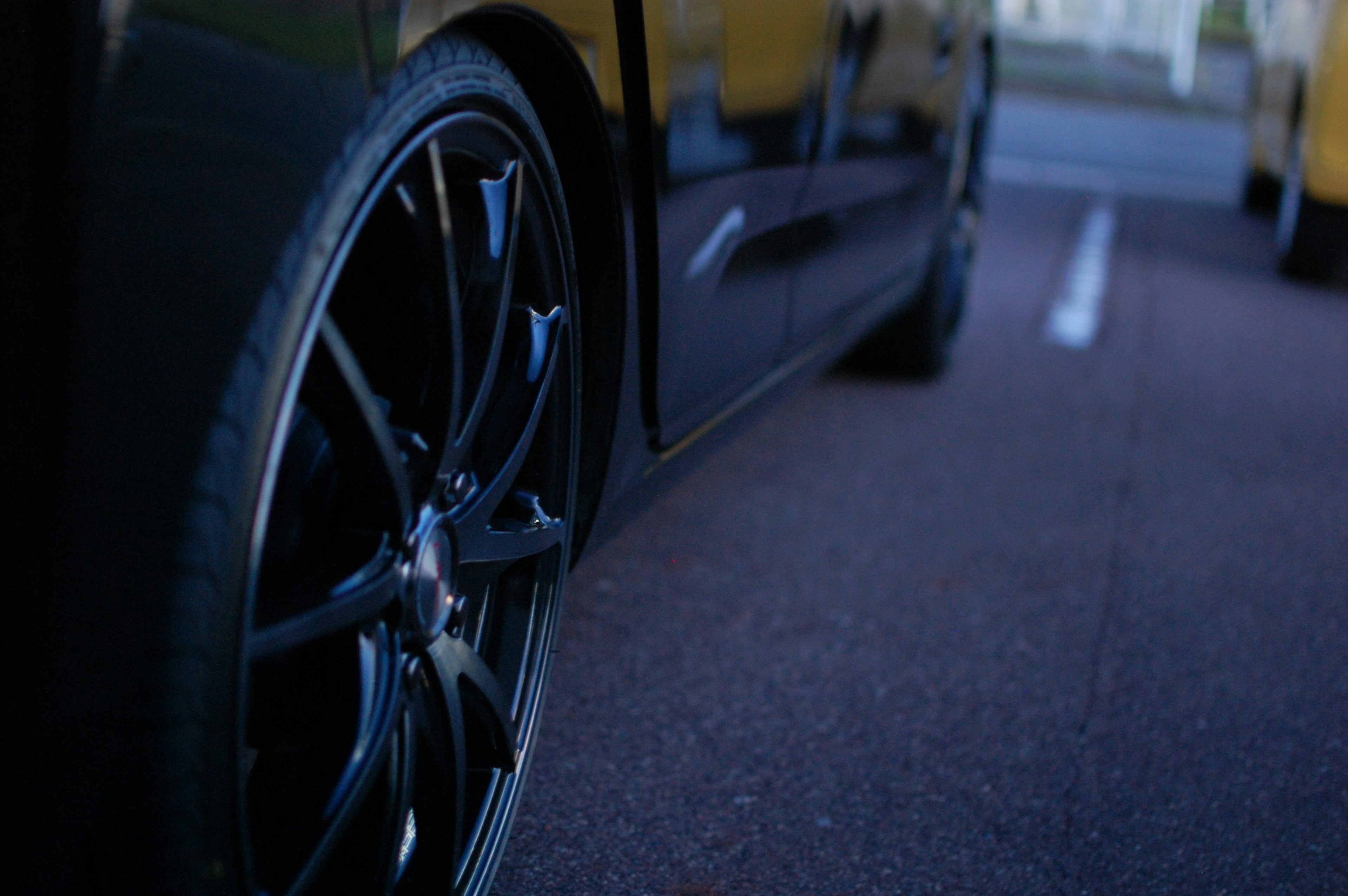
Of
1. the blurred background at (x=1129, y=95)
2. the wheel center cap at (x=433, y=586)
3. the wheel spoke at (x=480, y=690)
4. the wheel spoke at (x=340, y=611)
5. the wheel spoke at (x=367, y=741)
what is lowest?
the blurred background at (x=1129, y=95)

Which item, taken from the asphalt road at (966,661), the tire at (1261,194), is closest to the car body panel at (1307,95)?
the tire at (1261,194)

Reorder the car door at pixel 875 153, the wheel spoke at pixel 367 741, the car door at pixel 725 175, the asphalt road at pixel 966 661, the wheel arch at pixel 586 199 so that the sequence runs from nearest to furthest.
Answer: the wheel spoke at pixel 367 741
the wheel arch at pixel 586 199
the car door at pixel 725 175
the asphalt road at pixel 966 661
the car door at pixel 875 153

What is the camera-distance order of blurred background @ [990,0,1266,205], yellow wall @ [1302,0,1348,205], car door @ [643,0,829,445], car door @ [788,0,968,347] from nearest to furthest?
car door @ [643,0,829,445] < car door @ [788,0,968,347] < yellow wall @ [1302,0,1348,205] < blurred background @ [990,0,1266,205]

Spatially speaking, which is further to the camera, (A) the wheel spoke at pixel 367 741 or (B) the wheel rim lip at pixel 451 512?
(A) the wheel spoke at pixel 367 741

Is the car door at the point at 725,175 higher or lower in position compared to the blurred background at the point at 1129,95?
higher

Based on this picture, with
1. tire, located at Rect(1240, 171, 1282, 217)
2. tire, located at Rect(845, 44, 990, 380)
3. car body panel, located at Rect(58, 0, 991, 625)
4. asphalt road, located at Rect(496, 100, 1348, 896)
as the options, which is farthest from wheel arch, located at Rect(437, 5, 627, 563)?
tire, located at Rect(1240, 171, 1282, 217)

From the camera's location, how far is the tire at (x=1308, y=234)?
6699 mm

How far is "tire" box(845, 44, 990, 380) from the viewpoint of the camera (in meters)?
4.07

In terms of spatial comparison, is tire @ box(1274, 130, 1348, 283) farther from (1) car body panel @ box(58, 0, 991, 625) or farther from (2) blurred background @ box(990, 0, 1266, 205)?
(1) car body panel @ box(58, 0, 991, 625)

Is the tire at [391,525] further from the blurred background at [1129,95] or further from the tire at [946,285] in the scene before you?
the blurred background at [1129,95]

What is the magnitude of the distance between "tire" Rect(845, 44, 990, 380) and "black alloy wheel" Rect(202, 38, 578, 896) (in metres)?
2.52

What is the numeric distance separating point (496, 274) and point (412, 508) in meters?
0.27

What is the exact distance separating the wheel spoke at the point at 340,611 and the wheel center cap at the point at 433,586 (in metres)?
0.04

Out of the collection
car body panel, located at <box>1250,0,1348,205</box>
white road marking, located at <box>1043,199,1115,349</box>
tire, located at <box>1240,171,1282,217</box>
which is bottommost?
tire, located at <box>1240,171,1282,217</box>
